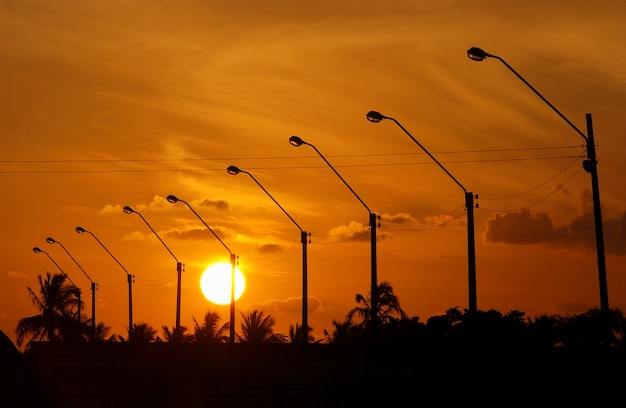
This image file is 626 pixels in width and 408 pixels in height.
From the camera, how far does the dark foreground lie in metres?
34.5

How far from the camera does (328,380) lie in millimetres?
45344

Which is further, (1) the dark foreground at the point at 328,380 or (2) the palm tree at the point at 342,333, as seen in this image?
(2) the palm tree at the point at 342,333

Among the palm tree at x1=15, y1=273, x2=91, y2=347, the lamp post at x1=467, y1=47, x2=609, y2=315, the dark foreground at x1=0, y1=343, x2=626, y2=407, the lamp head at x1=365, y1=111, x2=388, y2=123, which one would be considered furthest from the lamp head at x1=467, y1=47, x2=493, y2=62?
the palm tree at x1=15, y1=273, x2=91, y2=347

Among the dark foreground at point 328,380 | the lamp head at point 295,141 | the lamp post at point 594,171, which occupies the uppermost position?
the lamp head at point 295,141

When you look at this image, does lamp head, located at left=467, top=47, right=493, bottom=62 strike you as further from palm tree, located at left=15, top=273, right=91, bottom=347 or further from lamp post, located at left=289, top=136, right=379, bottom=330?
palm tree, located at left=15, top=273, right=91, bottom=347

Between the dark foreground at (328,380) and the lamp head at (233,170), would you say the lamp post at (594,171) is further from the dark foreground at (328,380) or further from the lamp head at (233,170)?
the lamp head at (233,170)

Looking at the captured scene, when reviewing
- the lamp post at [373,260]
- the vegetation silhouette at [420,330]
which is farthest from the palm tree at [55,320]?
the lamp post at [373,260]

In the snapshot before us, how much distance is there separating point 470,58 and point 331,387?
17393mm

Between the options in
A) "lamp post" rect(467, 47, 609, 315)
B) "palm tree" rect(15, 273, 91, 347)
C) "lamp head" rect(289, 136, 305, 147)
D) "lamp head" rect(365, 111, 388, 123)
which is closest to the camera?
"lamp post" rect(467, 47, 609, 315)

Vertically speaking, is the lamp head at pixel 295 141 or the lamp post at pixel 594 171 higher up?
the lamp head at pixel 295 141

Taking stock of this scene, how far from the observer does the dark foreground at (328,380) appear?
1359 inches

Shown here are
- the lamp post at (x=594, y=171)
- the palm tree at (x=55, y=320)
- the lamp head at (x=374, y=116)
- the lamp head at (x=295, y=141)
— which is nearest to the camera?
the lamp post at (x=594, y=171)

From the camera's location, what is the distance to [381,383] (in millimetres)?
39156

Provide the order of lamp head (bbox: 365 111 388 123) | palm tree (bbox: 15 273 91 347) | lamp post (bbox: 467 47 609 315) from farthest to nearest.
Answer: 1. palm tree (bbox: 15 273 91 347)
2. lamp head (bbox: 365 111 388 123)
3. lamp post (bbox: 467 47 609 315)
